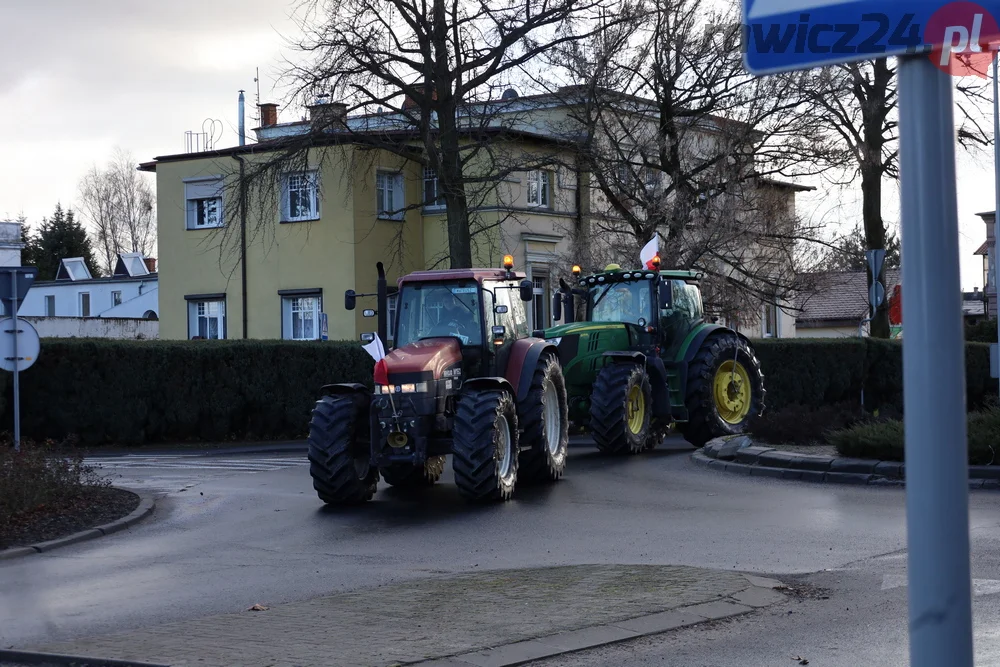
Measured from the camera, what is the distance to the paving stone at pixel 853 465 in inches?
613

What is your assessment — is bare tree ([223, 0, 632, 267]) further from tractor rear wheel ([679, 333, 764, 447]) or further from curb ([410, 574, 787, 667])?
curb ([410, 574, 787, 667])

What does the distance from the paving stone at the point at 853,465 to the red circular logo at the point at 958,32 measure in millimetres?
13724

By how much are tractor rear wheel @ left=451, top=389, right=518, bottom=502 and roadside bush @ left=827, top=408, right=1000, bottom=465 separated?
4.92 metres

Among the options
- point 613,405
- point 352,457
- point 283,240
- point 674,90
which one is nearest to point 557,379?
point 613,405

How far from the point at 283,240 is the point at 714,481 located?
94.5ft

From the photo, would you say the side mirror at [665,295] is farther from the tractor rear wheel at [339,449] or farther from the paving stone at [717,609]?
the paving stone at [717,609]

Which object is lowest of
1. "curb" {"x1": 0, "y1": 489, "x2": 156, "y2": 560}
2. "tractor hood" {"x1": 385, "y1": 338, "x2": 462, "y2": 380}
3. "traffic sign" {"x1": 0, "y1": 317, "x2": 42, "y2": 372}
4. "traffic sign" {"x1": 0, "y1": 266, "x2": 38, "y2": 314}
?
"curb" {"x1": 0, "y1": 489, "x2": 156, "y2": 560}

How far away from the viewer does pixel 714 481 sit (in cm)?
1614

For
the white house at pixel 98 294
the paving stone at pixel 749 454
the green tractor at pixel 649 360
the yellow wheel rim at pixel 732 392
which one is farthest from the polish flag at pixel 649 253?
the white house at pixel 98 294

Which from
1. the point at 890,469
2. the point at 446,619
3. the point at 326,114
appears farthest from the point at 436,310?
the point at 326,114

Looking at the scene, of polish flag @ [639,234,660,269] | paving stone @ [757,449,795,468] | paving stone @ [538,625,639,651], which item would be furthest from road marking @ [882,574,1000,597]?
polish flag @ [639,234,660,269]

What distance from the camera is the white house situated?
2530 inches

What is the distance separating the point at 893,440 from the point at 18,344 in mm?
13013

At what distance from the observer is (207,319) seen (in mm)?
45000
